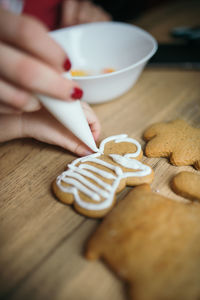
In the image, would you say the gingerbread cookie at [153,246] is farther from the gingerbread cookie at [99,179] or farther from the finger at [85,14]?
the finger at [85,14]

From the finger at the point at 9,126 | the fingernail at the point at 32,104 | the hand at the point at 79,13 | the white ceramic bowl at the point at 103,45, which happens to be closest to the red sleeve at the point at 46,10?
the hand at the point at 79,13

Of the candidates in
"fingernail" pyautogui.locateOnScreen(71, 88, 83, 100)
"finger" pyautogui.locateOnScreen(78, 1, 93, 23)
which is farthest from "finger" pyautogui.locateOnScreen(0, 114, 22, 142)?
"finger" pyautogui.locateOnScreen(78, 1, 93, 23)

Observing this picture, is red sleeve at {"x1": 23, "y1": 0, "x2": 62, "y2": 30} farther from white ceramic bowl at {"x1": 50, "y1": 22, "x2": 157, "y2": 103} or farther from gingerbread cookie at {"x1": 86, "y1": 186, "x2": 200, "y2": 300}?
gingerbread cookie at {"x1": 86, "y1": 186, "x2": 200, "y2": 300}

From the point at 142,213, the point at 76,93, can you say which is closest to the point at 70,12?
the point at 76,93

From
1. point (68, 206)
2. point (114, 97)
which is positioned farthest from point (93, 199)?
point (114, 97)

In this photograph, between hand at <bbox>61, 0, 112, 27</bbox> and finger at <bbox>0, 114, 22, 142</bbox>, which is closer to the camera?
finger at <bbox>0, 114, 22, 142</bbox>

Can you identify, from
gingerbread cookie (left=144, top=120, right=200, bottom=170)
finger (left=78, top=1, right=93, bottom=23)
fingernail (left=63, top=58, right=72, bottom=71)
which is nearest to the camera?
fingernail (left=63, top=58, right=72, bottom=71)

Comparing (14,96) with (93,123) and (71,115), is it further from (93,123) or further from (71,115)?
(93,123)
